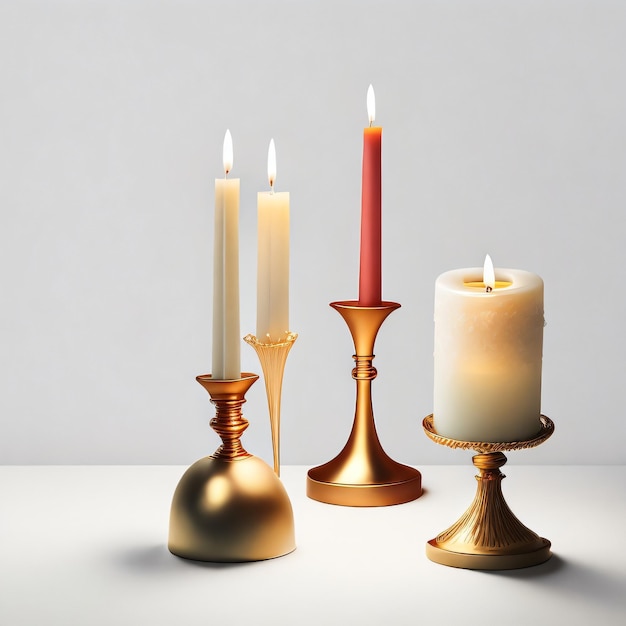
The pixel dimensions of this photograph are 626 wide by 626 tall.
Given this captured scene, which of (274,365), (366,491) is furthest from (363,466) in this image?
(274,365)

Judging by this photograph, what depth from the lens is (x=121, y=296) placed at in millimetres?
1227

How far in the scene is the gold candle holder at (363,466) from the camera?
0.93 metres

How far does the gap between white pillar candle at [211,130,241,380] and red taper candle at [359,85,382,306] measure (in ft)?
0.70

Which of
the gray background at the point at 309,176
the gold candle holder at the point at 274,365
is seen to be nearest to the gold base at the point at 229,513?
the gold candle holder at the point at 274,365

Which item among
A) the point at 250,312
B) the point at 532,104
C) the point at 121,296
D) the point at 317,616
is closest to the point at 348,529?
the point at 317,616

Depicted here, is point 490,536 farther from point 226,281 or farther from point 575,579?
point 226,281

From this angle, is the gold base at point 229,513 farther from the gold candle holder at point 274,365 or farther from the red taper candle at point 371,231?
the red taper candle at point 371,231

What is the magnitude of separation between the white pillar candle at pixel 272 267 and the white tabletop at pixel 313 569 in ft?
0.56

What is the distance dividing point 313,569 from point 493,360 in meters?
0.20

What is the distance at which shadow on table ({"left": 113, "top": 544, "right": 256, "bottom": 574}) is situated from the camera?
0.75 m

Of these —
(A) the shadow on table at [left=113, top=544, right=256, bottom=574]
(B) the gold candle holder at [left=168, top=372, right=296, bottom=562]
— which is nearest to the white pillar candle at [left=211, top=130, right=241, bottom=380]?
(B) the gold candle holder at [left=168, top=372, right=296, bottom=562]

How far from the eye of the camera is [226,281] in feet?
2.49

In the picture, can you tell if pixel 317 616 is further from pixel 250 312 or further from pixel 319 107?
pixel 319 107

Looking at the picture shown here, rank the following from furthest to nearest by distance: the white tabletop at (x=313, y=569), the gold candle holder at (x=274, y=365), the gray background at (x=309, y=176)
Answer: the gray background at (x=309, y=176), the gold candle holder at (x=274, y=365), the white tabletop at (x=313, y=569)
